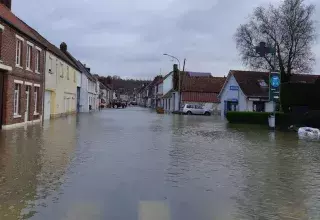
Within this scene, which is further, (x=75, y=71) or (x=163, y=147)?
(x=75, y=71)

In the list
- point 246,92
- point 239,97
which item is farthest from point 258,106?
point 239,97

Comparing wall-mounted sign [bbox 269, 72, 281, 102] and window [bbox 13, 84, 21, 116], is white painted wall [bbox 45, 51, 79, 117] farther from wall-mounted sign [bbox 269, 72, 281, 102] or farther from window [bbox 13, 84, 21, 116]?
wall-mounted sign [bbox 269, 72, 281, 102]

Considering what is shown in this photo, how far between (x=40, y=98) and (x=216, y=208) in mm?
23925

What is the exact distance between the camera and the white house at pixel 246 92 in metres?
51.0

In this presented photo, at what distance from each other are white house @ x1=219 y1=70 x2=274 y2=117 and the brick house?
92.2 feet

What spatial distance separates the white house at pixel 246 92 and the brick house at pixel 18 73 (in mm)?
28100

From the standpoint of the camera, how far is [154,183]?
8672 millimetres

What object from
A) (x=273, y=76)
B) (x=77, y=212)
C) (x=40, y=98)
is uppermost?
(x=273, y=76)

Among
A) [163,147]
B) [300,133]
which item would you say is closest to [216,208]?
[163,147]

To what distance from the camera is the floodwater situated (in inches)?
257

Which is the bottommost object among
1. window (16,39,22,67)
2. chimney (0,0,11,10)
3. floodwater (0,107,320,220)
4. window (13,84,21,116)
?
floodwater (0,107,320,220)

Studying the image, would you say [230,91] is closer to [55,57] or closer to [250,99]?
[250,99]

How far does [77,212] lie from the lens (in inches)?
249

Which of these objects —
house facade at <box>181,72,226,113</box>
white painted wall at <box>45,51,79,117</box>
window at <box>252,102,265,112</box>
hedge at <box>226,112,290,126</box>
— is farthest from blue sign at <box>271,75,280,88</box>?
house facade at <box>181,72,226,113</box>
